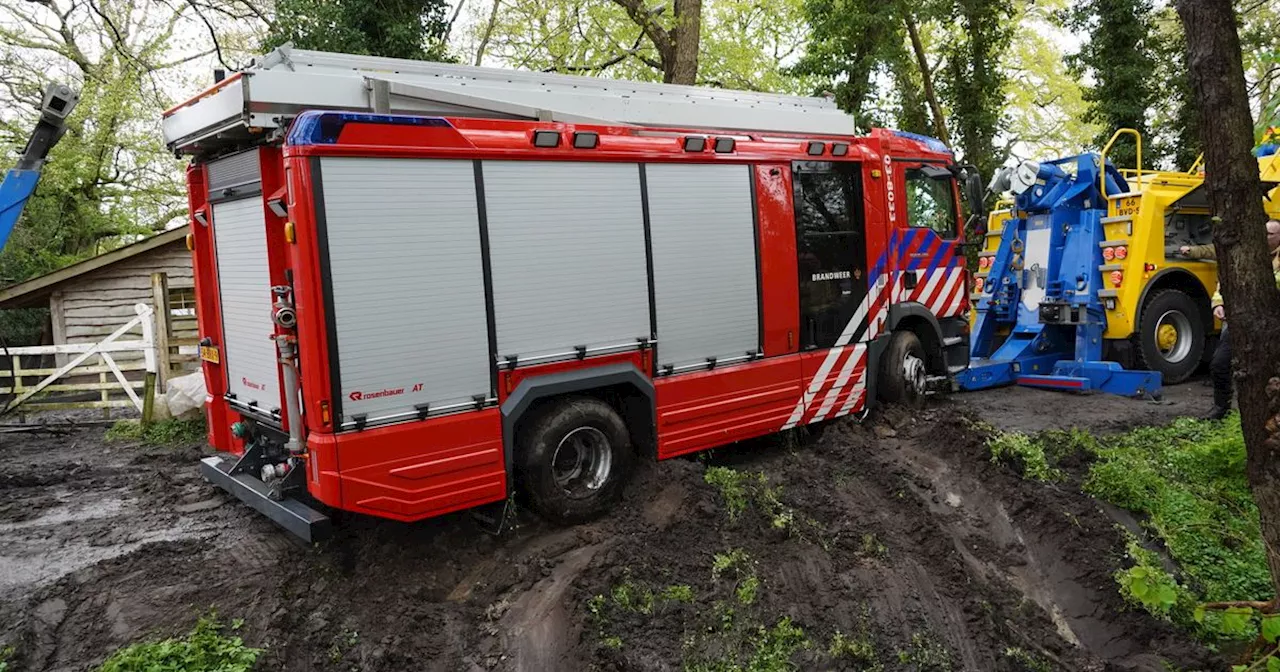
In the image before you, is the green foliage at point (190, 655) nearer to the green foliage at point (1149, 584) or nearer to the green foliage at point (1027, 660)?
the green foliage at point (1027, 660)

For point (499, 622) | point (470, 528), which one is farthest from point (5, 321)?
point (499, 622)

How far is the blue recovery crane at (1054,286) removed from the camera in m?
9.43

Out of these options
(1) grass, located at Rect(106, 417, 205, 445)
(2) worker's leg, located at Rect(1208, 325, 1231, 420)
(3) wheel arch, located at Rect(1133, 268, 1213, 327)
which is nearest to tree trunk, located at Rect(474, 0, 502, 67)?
(1) grass, located at Rect(106, 417, 205, 445)

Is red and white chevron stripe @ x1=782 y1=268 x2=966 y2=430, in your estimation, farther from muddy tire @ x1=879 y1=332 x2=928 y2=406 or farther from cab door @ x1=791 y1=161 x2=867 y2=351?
muddy tire @ x1=879 y1=332 x2=928 y2=406

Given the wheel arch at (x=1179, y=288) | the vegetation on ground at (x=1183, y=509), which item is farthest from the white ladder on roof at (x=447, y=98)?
the wheel arch at (x=1179, y=288)

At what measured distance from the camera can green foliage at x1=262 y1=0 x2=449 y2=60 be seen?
41.6ft

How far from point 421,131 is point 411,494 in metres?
2.10

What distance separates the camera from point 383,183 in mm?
4816

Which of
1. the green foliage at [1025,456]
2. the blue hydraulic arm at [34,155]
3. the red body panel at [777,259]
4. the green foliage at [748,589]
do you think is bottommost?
the green foliage at [748,589]

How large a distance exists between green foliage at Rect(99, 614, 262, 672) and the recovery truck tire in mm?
9199

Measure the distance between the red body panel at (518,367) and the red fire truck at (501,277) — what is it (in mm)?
17

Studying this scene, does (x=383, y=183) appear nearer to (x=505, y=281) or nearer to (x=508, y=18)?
(x=505, y=281)

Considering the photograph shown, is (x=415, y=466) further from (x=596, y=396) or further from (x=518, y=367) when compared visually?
(x=596, y=396)

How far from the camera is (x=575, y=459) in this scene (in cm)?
589
